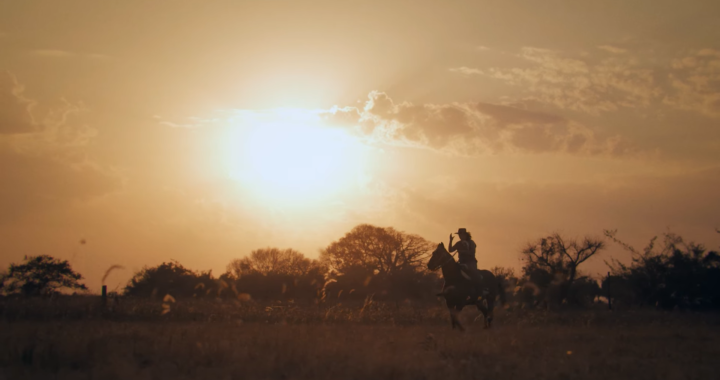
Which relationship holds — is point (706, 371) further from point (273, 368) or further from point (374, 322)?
point (374, 322)

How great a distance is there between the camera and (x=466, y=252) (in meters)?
17.2

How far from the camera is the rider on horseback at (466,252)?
17.1 metres

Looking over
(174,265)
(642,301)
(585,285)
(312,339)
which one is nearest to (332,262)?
(174,265)

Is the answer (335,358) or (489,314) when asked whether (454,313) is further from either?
(335,358)

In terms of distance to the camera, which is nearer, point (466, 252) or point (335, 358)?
point (335, 358)

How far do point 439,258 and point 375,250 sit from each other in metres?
48.1

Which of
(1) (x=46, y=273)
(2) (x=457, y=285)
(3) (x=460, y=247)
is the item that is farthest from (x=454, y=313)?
(1) (x=46, y=273)

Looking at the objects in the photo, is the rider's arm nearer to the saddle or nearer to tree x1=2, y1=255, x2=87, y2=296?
the saddle

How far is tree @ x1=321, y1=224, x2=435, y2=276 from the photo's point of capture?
6350 centimetres

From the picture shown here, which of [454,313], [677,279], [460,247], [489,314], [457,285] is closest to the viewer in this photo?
[454,313]

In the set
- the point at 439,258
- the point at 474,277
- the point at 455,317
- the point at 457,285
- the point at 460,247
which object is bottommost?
the point at 455,317

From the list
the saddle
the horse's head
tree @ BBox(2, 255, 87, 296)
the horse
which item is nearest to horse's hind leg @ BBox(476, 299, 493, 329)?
the horse

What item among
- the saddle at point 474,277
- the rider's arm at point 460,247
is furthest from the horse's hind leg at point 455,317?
the rider's arm at point 460,247

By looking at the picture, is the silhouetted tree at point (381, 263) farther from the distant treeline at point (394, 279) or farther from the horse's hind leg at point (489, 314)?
the horse's hind leg at point (489, 314)
